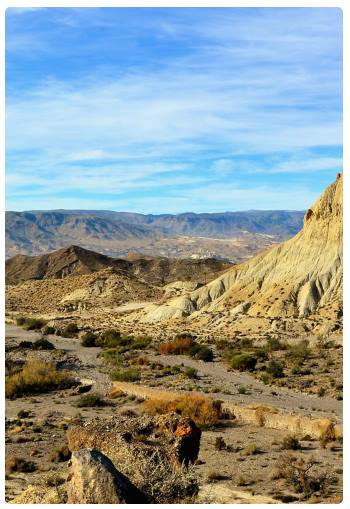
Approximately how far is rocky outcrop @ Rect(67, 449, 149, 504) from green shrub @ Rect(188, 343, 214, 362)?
105ft

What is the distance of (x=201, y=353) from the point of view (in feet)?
135

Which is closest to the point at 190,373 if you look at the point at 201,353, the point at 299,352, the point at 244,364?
the point at 244,364

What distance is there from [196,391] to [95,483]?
70.6 ft

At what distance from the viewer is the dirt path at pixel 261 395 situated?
Result: 25125 millimetres

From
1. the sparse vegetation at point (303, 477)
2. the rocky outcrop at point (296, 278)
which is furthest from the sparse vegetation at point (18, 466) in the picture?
the rocky outcrop at point (296, 278)

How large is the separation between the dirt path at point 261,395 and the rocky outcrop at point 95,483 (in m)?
16.4

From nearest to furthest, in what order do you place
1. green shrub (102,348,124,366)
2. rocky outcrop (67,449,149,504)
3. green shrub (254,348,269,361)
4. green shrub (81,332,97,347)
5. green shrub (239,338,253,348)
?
rocky outcrop (67,449,149,504), green shrub (254,348,269,361), green shrub (102,348,124,366), green shrub (239,338,253,348), green shrub (81,332,97,347)

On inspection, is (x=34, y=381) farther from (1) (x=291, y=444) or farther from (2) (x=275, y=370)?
(1) (x=291, y=444)

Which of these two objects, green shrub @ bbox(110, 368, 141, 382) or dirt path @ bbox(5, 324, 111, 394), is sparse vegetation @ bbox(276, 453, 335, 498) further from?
green shrub @ bbox(110, 368, 141, 382)

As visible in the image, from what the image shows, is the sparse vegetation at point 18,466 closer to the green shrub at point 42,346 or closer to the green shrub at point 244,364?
the green shrub at point 244,364

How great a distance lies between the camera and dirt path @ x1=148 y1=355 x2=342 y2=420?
82.4 feet

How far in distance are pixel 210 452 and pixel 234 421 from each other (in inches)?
176

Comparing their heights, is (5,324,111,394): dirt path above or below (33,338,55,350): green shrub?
below

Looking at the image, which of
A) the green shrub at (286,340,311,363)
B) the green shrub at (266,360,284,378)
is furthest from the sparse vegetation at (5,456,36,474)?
the green shrub at (286,340,311,363)
